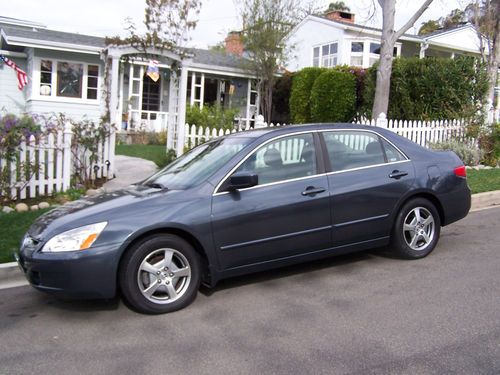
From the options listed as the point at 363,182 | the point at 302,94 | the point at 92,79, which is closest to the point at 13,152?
the point at 363,182

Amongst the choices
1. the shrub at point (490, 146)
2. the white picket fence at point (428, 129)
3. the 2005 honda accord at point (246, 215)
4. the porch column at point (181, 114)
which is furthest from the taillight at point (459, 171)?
the shrub at point (490, 146)

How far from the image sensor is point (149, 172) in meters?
11.3

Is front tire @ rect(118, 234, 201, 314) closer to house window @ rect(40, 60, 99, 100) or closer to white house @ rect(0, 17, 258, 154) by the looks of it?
white house @ rect(0, 17, 258, 154)

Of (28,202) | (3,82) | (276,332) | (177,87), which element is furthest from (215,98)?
(276,332)

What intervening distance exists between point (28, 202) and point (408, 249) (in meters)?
6.05

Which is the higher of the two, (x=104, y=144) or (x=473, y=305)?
(x=104, y=144)

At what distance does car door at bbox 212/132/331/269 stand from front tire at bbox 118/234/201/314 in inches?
11.7

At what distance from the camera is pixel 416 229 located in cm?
566

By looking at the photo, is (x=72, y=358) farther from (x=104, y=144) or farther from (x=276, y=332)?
(x=104, y=144)

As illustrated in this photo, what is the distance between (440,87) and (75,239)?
11.8 m

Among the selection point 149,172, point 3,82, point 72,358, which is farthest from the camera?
point 3,82

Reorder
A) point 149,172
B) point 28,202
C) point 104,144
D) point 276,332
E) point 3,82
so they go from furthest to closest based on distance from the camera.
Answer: point 3,82 → point 149,172 → point 104,144 → point 28,202 → point 276,332

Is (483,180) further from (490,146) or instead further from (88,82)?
(88,82)

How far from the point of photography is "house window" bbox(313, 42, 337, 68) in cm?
2336
